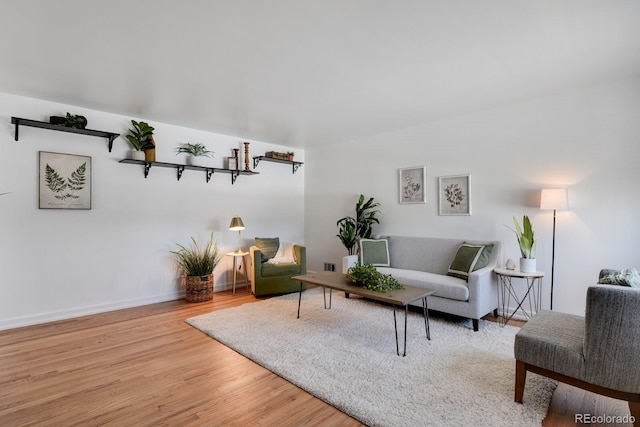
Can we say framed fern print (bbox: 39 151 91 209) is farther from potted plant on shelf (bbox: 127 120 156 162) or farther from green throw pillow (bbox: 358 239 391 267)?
green throw pillow (bbox: 358 239 391 267)

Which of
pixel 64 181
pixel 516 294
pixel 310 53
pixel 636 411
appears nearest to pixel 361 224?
pixel 516 294

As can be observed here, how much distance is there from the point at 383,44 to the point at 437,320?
2833mm

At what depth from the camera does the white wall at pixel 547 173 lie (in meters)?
3.07

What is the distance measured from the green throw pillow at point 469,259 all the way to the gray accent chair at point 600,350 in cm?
152

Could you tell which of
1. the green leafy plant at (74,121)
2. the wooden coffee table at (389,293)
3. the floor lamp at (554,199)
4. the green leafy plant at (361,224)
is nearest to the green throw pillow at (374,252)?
the green leafy plant at (361,224)

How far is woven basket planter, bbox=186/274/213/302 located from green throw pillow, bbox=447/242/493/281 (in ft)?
10.5

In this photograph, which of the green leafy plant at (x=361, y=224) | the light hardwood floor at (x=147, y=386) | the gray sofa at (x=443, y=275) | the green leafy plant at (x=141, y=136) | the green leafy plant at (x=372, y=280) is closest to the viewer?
the light hardwood floor at (x=147, y=386)

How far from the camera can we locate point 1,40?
227 centimetres

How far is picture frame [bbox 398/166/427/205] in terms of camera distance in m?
4.50

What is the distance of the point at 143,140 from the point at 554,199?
4.80 meters

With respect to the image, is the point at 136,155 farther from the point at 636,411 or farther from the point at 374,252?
the point at 636,411

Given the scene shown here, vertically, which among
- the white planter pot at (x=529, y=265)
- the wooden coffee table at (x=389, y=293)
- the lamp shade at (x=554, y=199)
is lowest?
the wooden coffee table at (x=389, y=293)

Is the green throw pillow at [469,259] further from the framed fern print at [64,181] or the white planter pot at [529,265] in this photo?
the framed fern print at [64,181]

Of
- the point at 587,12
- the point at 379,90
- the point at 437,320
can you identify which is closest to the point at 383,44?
the point at 379,90
